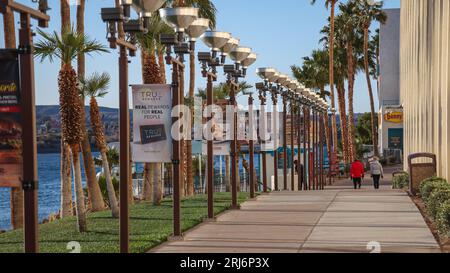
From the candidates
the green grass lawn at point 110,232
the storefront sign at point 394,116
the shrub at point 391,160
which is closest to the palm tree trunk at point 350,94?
the storefront sign at point 394,116

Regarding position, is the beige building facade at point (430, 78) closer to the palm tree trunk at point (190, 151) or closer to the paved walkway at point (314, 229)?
the paved walkway at point (314, 229)

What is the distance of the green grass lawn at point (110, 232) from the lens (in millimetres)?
16750

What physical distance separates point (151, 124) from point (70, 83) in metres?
6.68

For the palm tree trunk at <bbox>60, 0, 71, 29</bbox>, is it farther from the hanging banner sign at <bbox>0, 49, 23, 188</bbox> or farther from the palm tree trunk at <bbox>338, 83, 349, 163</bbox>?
the palm tree trunk at <bbox>338, 83, 349, 163</bbox>

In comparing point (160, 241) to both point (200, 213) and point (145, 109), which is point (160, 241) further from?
point (200, 213)

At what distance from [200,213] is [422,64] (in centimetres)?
1470

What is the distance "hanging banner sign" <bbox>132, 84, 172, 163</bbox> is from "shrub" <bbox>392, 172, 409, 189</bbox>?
18260 mm

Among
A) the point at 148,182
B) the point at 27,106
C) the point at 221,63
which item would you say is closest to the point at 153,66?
the point at 148,182

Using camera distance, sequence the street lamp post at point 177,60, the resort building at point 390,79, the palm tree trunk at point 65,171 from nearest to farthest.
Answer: the street lamp post at point 177,60, the palm tree trunk at point 65,171, the resort building at point 390,79

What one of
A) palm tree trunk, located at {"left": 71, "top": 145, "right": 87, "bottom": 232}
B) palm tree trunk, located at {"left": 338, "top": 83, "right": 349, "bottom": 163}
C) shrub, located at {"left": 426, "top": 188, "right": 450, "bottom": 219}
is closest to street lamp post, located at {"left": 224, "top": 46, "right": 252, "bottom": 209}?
palm tree trunk, located at {"left": 71, "top": 145, "right": 87, "bottom": 232}

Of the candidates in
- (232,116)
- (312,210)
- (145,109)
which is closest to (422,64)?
(232,116)

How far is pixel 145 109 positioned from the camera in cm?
1630

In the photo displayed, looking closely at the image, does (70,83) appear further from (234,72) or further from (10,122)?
(10,122)

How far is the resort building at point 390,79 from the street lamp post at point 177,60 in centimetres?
7795
